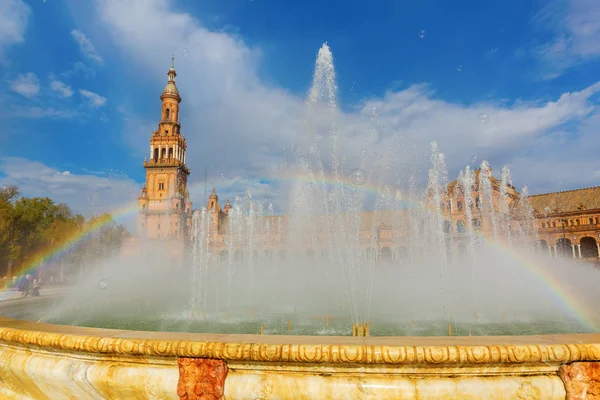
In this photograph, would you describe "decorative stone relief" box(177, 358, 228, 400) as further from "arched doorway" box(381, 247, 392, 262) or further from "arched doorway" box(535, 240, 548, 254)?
"arched doorway" box(381, 247, 392, 262)

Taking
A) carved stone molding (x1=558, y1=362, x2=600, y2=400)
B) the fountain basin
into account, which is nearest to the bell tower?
the fountain basin

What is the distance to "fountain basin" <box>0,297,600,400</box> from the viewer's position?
123 inches

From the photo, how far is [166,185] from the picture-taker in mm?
59469

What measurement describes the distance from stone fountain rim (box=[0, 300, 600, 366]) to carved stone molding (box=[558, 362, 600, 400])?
0.21 feet

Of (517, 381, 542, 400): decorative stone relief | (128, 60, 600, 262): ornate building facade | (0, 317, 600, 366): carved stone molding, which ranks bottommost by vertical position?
(517, 381, 542, 400): decorative stone relief

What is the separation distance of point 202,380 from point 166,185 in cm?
5960

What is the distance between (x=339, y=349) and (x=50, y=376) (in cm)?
279

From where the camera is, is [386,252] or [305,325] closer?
[305,325]

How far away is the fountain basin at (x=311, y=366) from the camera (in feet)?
10.2

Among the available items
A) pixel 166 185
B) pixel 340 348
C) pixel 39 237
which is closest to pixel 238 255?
pixel 166 185

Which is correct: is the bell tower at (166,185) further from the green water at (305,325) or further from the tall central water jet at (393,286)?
the green water at (305,325)

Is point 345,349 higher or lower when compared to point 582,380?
higher

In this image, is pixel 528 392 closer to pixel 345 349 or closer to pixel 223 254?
pixel 345 349

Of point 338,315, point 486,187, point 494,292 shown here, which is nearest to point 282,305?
point 338,315
